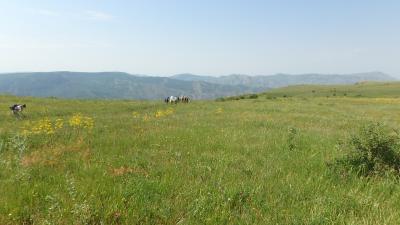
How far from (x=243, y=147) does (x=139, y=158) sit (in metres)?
3.99

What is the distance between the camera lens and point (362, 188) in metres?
8.52

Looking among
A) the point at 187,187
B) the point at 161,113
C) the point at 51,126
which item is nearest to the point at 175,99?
the point at 161,113

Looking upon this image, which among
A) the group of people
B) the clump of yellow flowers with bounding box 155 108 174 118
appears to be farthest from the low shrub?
the group of people

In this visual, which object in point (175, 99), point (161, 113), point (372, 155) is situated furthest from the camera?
point (175, 99)

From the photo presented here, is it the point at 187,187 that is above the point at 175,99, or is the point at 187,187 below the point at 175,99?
above

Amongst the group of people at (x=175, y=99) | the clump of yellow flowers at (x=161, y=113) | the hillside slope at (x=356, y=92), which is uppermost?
the clump of yellow flowers at (x=161, y=113)

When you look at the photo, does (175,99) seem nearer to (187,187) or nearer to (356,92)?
(187,187)

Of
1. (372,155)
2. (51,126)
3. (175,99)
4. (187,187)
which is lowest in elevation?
(175,99)

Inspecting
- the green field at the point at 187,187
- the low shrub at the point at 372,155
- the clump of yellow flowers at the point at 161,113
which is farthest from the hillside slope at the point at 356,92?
the green field at the point at 187,187

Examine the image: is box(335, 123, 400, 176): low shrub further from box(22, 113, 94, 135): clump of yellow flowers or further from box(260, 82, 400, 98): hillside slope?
box(260, 82, 400, 98): hillside slope

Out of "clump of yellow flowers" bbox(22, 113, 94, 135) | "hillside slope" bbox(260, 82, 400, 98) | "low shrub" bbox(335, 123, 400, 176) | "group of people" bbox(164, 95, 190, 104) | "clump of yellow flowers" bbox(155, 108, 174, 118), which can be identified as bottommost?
"hillside slope" bbox(260, 82, 400, 98)

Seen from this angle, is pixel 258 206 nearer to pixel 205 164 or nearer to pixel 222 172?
pixel 222 172

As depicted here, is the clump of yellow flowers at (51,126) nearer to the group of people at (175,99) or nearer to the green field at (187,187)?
the green field at (187,187)

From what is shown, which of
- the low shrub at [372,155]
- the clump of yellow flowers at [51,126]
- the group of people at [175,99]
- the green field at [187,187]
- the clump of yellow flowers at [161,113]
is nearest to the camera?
the green field at [187,187]
